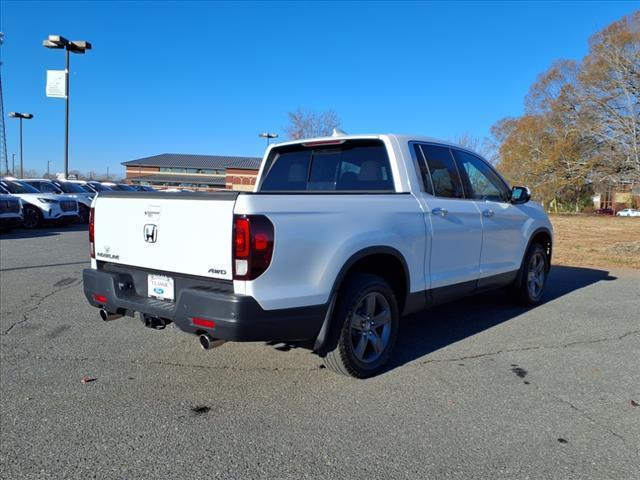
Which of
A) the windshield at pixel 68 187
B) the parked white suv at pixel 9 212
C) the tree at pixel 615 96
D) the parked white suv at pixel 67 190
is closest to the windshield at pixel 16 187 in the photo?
the parked white suv at pixel 67 190

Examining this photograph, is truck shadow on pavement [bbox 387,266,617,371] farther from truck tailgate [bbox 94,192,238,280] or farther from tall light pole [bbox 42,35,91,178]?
tall light pole [bbox 42,35,91,178]

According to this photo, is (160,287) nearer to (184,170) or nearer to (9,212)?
(9,212)

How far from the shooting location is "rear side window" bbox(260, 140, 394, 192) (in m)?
4.61

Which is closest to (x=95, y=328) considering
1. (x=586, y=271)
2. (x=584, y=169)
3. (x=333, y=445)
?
(x=333, y=445)

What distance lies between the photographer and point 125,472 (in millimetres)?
2605

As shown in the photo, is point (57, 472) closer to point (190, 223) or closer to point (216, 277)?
point (216, 277)

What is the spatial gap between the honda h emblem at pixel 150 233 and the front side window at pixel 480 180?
10.4ft

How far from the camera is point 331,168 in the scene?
4.97 metres

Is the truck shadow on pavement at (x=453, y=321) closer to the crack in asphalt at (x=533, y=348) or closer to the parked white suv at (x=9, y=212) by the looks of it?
the crack in asphalt at (x=533, y=348)

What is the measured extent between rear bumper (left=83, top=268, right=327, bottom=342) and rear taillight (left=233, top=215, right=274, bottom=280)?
170 mm

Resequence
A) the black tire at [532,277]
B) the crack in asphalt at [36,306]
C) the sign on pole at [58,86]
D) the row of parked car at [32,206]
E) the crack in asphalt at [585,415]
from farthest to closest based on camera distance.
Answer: the sign on pole at [58,86]
the row of parked car at [32,206]
the black tire at [532,277]
the crack in asphalt at [36,306]
the crack in asphalt at [585,415]

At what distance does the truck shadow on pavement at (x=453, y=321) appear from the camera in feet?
15.4

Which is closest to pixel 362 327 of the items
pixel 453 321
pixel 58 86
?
pixel 453 321

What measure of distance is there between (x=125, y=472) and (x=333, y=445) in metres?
1.13
